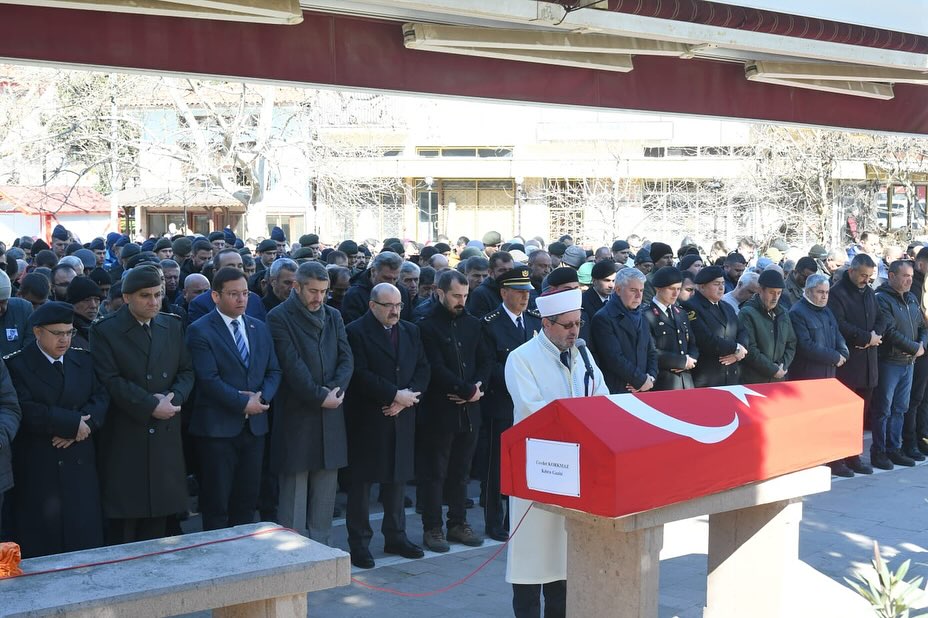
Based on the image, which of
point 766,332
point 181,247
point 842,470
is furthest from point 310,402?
point 181,247

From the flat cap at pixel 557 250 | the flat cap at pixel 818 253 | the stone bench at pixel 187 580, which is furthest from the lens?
the flat cap at pixel 818 253

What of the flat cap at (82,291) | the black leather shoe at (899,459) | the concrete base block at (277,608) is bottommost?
the black leather shoe at (899,459)

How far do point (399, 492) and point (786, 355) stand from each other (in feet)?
14.5

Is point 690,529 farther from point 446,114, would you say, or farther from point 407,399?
point 446,114

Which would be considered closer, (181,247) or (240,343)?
(240,343)

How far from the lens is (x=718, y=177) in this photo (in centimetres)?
3659

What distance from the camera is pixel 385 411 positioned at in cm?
762

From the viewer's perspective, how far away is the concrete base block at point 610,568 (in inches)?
185

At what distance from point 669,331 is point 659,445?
475cm

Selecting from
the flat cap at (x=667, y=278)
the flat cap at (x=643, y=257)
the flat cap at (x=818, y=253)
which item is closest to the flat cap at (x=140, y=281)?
the flat cap at (x=667, y=278)

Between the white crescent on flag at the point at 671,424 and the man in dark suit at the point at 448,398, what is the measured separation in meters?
3.05

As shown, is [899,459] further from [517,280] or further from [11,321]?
[11,321]

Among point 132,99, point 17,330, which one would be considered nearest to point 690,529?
point 17,330

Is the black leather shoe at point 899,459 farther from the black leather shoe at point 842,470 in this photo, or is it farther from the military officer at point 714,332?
the military officer at point 714,332
